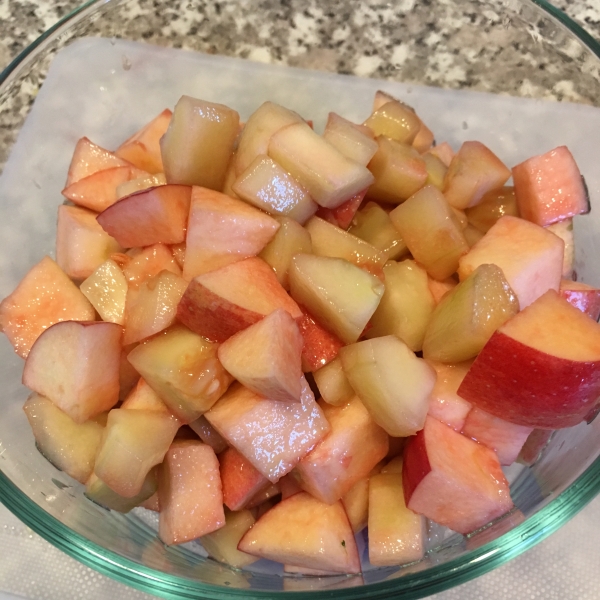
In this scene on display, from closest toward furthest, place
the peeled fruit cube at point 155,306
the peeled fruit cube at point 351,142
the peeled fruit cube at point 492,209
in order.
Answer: the peeled fruit cube at point 155,306 < the peeled fruit cube at point 351,142 < the peeled fruit cube at point 492,209

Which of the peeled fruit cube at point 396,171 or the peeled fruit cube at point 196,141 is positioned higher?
the peeled fruit cube at point 396,171

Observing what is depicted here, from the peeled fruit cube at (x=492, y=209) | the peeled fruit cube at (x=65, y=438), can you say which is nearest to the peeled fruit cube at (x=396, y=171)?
the peeled fruit cube at (x=492, y=209)

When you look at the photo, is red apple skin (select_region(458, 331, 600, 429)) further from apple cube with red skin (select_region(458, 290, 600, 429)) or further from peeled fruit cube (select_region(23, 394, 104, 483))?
peeled fruit cube (select_region(23, 394, 104, 483))

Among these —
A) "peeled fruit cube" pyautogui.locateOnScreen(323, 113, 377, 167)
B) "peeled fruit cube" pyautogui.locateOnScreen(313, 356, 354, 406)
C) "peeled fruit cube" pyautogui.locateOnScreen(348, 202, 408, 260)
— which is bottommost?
"peeled fruit cube" pyautogui.locateOnScreen(313, 356, 354, 406)

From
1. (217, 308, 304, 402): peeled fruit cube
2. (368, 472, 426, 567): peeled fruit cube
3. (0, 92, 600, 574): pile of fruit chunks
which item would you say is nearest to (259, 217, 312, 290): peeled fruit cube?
(0, 92, 600, 574): pile of fruit chunks

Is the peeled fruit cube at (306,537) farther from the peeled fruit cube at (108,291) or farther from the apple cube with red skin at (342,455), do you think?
the peeled fruit cube at (108,291)

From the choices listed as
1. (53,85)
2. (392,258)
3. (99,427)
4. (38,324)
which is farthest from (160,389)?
(53,85)

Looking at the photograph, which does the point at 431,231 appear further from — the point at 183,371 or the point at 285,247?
the point at 183,371
